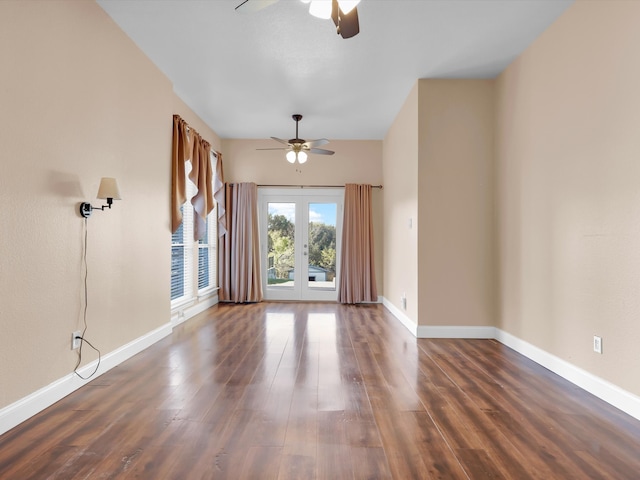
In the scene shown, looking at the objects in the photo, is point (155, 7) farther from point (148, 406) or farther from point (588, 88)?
point (588, 88)

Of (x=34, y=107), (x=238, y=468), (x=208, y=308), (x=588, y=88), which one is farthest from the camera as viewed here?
(x=208, y=308)

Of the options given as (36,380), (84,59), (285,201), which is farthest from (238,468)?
(285,201)

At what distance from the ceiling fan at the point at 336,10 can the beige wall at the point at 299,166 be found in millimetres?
4570

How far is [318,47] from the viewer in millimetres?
3498

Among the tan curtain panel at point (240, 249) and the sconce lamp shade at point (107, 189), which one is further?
the tan curtain panel at point (240, 249)

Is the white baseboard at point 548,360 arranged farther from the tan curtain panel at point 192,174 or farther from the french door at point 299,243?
the tan curtain panel at point 192,174

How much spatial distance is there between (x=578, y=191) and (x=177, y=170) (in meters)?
4.02

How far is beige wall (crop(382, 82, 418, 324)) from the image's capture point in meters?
4.29

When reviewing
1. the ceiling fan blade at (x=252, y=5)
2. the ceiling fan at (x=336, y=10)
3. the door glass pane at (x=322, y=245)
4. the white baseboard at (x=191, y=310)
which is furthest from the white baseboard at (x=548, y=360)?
the ceiling fan blade at (x=252, y=5)

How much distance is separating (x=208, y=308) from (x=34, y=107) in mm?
4178

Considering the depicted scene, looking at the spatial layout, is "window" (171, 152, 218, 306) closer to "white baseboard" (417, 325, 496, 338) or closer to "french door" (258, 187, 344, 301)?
"french door" (258, 187, 344, 301)

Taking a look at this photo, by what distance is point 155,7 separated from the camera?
2922 millimetres

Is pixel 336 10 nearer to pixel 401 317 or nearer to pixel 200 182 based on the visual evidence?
pixel 200 182

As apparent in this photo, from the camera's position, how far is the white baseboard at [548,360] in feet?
7.54
